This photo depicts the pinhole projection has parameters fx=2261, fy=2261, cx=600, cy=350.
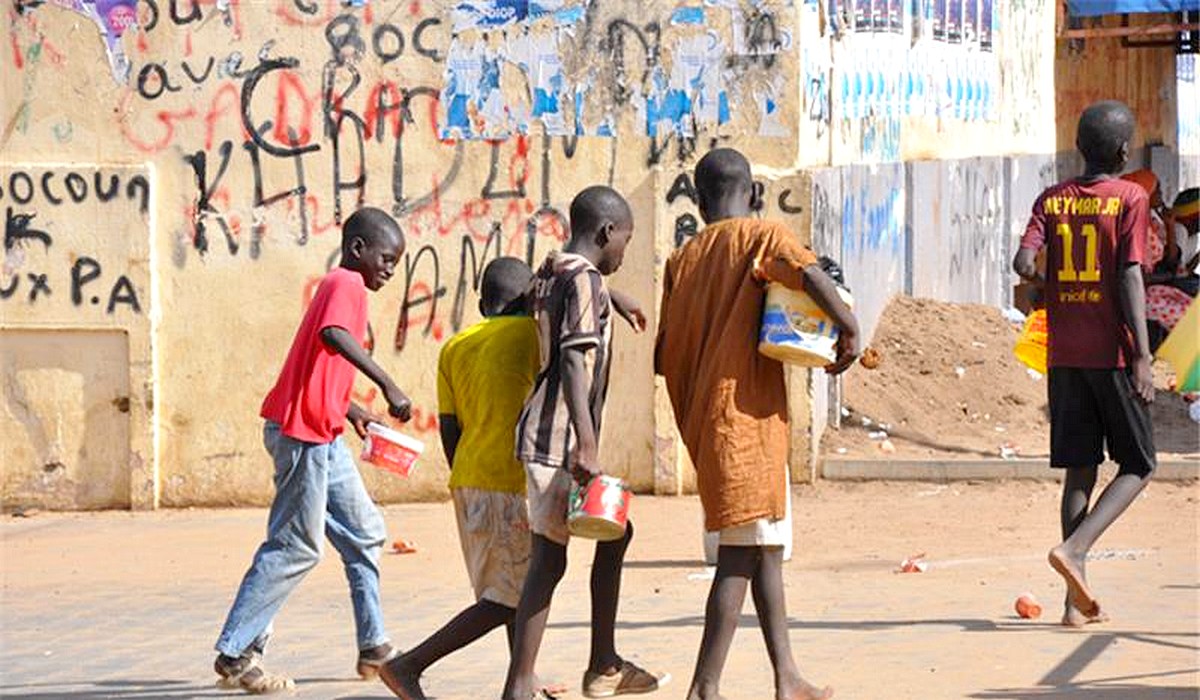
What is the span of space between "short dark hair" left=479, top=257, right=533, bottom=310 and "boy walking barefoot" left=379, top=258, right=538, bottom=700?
18cm

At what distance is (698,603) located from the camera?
9336 millimetres

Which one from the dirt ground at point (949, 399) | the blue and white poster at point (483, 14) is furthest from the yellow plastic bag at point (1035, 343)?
the blue and white poster at point (483, 14)

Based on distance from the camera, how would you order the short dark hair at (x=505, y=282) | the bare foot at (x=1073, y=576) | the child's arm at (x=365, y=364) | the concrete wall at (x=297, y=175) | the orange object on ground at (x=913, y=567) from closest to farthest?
the short dark hair at (x=505, y=282)
the child's arm at (x=365, y=364)
the bare foot at (x=1073, y=576)
the orange object on ground at (x=913, y=567)
the concrete wall at (x=297, y=175)

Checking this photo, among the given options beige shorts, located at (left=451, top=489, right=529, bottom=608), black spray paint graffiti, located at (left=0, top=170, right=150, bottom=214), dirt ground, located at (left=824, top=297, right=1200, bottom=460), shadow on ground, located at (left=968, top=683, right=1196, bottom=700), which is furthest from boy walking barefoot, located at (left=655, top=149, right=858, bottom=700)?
black spray paint graffiti, located at (left=0, top=170, right=150, bottom=214)

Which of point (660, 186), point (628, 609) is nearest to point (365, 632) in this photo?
point (628, 609)

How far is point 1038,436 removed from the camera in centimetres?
1322

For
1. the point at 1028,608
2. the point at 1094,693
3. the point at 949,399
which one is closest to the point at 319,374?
the point at 1094,693

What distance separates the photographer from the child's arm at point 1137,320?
809 centimetres

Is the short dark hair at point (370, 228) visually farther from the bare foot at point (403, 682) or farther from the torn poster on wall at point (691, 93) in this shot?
the torn poster on wall at point (691, 93)

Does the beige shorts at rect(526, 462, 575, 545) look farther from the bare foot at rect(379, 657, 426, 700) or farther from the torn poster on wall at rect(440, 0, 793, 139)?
the torn poster on wall at rect(440, 0, 793, 139)

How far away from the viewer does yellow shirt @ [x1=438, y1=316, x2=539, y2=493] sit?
6.87 m

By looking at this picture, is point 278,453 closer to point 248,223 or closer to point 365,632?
point 365,632

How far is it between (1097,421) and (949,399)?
17.3ft

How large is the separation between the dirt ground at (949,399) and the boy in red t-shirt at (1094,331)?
4129 millimetres
